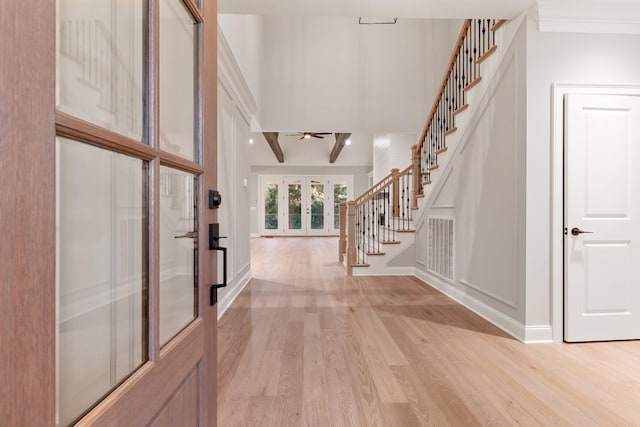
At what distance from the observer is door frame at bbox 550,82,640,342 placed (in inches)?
107

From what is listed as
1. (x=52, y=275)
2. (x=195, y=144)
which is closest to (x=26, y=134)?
(x=52, y=275)

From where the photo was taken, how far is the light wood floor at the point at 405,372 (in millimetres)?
1798

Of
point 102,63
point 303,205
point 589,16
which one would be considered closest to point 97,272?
point 102,63

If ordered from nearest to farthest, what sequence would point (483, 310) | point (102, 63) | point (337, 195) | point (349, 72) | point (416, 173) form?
point (102, 63)
point (483, 310)
point (416, 173)
point (349, 72)
point (337, 195)

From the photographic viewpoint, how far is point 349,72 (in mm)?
6215

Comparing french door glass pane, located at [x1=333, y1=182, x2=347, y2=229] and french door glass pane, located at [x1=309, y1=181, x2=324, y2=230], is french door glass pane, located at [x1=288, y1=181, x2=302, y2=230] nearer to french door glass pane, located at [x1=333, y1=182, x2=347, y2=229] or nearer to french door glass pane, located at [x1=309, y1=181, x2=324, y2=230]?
french door glass pane, located at [x1=309, y1=181, x2=324, y2=230]

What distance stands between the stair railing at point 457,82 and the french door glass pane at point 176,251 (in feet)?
10.6

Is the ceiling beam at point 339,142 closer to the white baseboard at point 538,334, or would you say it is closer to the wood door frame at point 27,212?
the white baseboard at point 538,334

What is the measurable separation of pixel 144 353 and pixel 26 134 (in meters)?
0.52

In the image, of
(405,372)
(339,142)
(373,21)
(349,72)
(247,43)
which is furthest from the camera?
(339,142)

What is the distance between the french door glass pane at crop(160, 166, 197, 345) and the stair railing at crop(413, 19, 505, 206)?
3.24 m

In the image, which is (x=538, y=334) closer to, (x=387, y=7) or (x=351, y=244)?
(x=387, y=7)

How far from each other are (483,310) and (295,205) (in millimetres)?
10302

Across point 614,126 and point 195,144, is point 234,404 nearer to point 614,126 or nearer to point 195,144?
point 195,144
